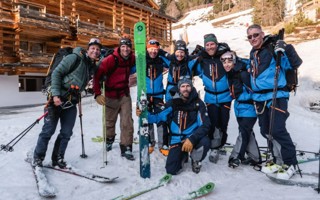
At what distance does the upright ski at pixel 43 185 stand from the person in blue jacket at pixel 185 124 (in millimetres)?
1630

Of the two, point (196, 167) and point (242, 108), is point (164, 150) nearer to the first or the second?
point (196, 167)

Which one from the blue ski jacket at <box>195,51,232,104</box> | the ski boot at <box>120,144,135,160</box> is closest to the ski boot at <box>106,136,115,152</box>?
the ski boot at <box>120,144,135,160</box>

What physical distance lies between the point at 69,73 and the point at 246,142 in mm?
2970

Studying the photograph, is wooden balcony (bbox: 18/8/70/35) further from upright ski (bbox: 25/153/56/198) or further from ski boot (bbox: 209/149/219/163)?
ski boot (bbox: 209/149/219/163)

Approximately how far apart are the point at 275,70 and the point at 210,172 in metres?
1.79

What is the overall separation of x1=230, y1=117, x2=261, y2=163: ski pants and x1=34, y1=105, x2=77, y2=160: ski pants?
263cm

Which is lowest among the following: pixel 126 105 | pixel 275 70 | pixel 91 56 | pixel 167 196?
pixel 167 196

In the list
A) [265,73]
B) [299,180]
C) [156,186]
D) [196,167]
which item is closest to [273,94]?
[265,73]

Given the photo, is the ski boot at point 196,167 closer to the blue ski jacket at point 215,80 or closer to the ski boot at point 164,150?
the ski boot at point 164,150

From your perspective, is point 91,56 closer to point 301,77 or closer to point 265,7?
point 301,77

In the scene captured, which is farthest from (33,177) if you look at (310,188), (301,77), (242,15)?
(242,15)

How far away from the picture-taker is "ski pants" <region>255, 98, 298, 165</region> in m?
3.85

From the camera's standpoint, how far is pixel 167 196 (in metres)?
3.33

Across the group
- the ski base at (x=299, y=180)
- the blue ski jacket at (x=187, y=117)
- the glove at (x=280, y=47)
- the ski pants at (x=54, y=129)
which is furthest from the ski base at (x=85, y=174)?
the glove at (x=280, y=47)
